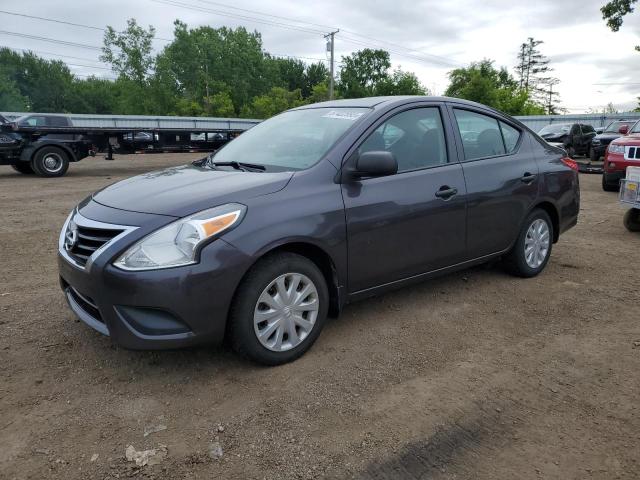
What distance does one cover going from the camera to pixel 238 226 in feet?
9.18

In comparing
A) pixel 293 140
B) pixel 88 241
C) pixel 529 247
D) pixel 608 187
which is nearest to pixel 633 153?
pixel 608 187

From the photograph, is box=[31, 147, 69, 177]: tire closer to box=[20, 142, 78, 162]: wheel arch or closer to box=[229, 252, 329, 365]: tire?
box=[20, 142, 78, 162]: wheel arch

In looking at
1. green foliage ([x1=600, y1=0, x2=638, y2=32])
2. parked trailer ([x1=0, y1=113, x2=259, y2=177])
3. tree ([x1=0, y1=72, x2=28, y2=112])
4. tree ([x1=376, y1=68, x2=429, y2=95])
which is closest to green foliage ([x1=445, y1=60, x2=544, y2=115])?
tree ([x1=376, y1=68, x2=429, y2=95])

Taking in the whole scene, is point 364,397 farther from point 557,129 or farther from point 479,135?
point 557,129

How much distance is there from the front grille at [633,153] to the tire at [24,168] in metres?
14.3

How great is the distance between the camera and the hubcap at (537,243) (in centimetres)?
467

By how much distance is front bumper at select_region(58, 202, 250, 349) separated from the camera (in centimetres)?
263

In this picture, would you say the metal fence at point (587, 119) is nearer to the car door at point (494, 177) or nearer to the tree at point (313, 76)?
the car door at point (494, 177)

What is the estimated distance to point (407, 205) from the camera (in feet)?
11.7

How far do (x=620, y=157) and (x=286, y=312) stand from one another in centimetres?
888

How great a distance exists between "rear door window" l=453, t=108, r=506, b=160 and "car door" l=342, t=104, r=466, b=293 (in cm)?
19

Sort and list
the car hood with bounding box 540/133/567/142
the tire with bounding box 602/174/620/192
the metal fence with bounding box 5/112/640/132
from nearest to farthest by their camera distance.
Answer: the tire with bounding box 602/174/620/192
the car hood with bounding box 540/133/567/142
the metal fence with bounding box 5/112/640/132

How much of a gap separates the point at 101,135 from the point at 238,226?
14.5 meters

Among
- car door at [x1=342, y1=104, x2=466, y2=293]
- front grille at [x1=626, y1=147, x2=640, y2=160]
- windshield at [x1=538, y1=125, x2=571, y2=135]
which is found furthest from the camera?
windshield at [x1=538, y1=125, x2=571, y2=135]
